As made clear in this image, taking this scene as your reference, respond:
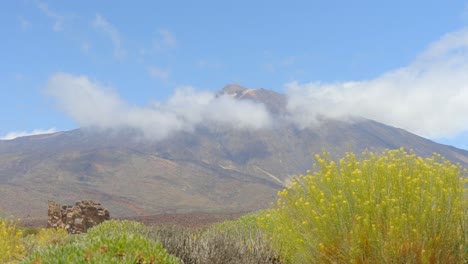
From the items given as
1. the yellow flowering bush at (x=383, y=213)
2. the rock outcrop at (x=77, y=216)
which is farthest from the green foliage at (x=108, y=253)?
the rock outcrop at (x=77, y=216)

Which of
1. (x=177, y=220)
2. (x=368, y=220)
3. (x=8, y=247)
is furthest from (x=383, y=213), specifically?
(x=177, y=220)

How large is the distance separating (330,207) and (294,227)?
3.28 ft

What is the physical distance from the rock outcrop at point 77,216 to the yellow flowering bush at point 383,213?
17.1 metres

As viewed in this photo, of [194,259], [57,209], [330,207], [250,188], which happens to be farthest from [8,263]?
[250,188]

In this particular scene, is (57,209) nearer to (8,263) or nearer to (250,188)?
(8,263)

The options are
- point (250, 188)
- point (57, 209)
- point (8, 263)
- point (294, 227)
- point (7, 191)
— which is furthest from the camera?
point (250, 188)

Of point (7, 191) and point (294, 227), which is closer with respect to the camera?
point (294, 227)

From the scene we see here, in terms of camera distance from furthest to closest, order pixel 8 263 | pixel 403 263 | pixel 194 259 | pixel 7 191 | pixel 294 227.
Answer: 1. pixel 7 191
2. pixel 8 263
3. pixel 194 259
4. pixel 294 227
5. pixel 403 263

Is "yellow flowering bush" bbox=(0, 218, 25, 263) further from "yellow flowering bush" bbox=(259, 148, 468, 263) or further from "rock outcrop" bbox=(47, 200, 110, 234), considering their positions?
"rock outcrop" bbox=(47, 200, 110, 234)

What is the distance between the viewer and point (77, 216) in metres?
23.4

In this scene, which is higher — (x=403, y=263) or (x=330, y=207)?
(x=330, y=207)

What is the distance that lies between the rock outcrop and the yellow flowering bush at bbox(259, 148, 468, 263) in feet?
56.2

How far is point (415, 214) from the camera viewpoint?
6625mm

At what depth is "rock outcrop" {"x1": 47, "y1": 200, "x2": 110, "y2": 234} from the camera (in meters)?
23.1
